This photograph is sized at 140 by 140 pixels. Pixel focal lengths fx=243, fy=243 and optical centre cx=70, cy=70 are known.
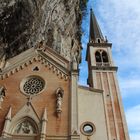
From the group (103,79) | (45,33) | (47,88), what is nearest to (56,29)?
(45,33)

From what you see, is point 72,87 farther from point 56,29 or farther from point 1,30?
point 56,29

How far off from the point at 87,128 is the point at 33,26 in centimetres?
1086

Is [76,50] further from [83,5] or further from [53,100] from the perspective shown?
[53,100]

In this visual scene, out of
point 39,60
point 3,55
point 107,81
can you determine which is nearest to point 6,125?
point 39,60

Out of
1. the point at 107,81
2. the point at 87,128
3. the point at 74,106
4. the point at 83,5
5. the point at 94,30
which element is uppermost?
the point at 83,5

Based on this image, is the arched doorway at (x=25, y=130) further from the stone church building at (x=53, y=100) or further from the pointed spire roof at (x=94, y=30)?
the pointed spire roof at (x=94, y=30)

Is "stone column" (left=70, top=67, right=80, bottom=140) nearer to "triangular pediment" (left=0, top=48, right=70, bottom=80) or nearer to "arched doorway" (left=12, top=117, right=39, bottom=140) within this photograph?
"triangular pediment" (left=0, top=48, right=70, bottom=80)

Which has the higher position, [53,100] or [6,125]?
[53,100]

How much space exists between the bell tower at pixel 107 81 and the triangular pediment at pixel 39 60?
3.37 m

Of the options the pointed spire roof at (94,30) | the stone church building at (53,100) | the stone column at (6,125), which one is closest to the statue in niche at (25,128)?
the stone church building at (53,100)

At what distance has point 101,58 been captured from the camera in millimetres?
23250

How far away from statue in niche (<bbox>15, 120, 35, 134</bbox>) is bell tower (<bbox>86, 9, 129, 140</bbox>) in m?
5.03

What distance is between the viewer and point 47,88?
55.4 feet

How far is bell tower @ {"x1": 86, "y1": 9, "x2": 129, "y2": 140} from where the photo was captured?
659 inches
